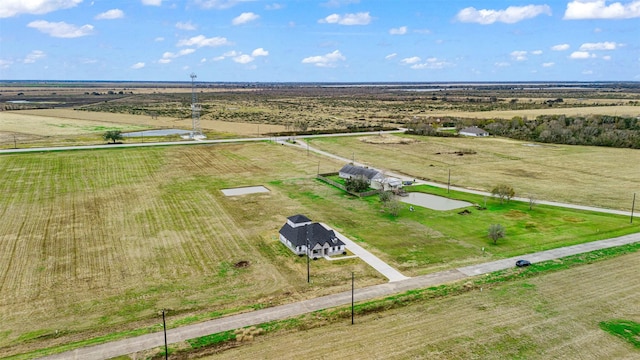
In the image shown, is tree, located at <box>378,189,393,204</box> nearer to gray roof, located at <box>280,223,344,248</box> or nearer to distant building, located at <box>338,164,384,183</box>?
distant building, located at <box>338,164,384,183</box>

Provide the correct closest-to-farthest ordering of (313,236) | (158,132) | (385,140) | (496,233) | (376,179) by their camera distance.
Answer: (313,236)
(496,233)
(376,179)
(385,140)
(158,132)

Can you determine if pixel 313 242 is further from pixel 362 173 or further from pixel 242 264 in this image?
pixel 362 173

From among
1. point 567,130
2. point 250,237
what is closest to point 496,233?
point 250,237

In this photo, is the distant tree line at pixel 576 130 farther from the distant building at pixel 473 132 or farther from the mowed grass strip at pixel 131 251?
the mowed grass strip at pixel 131 251

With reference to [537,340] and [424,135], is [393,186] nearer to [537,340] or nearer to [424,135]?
[537,340]

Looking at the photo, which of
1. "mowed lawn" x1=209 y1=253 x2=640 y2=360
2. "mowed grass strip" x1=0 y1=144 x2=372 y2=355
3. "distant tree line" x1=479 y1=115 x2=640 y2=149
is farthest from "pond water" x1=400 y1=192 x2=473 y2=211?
"distant tree line" x1=479 y1=115 x2=640 y2=149

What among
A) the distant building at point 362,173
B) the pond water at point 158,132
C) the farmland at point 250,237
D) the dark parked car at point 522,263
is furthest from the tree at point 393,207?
the pond water at point 158,132
